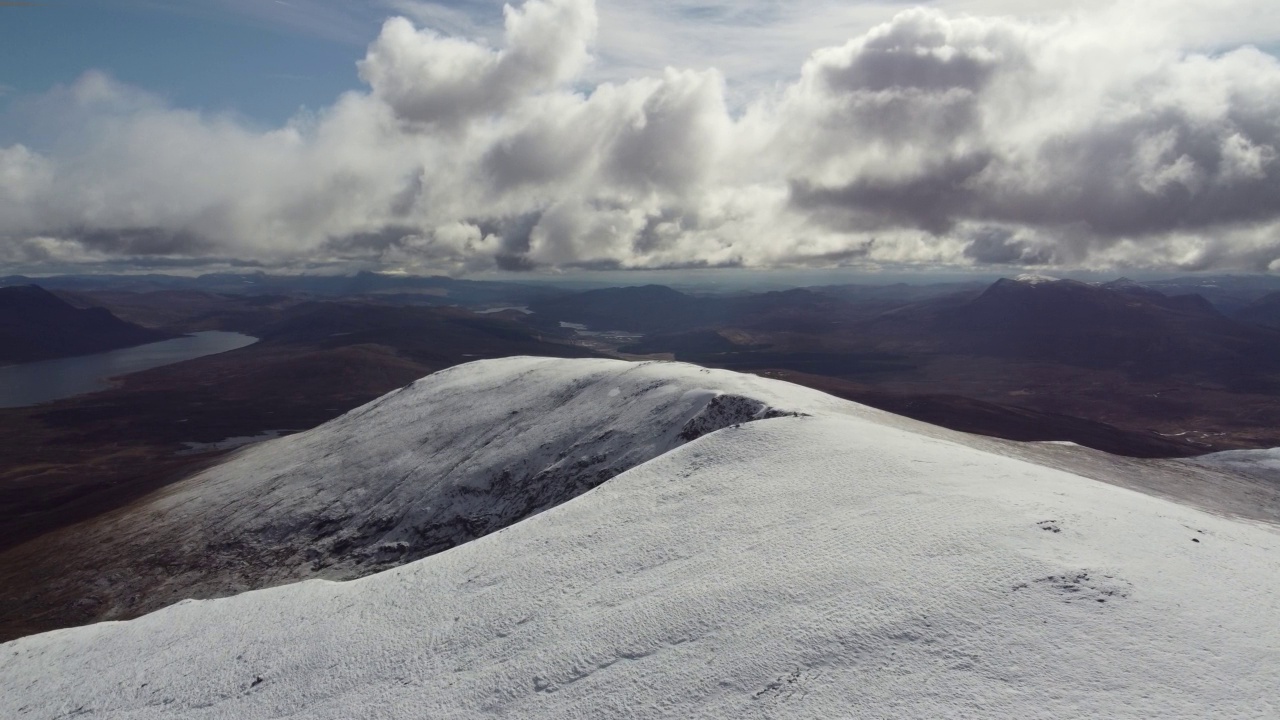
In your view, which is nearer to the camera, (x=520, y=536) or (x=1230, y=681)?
(x=1230, y=681)

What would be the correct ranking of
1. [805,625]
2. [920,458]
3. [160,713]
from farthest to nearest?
[920,458] → [160,713] → [805,625]

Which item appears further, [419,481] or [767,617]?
[419,481]

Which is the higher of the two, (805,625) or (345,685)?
(805,625)

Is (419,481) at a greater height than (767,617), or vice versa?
(767,617)

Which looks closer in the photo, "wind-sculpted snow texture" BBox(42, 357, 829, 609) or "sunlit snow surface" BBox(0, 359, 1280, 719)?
"sunlit snow surface" BBox(0, 359, 1280, 719)

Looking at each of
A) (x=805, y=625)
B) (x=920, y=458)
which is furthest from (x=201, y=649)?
(x=920, y=458)

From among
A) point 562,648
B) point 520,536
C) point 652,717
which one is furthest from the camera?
point 520,536

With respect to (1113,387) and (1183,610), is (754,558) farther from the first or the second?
(1113,387)

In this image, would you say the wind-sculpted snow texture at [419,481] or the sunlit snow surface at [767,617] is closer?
the sunlit snow surface at [767,617]
